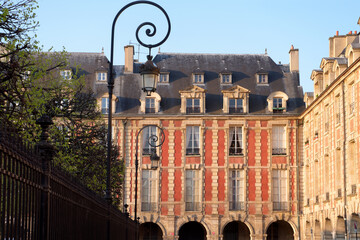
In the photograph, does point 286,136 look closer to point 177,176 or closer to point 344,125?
point 177,176

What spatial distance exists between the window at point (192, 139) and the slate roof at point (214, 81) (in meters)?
1.28

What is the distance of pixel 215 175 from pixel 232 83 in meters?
6.42

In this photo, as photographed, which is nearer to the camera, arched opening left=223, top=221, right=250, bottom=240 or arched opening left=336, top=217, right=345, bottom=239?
arched opening left=336, top=217, right=345, bottom=239

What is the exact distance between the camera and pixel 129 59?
1815 inches

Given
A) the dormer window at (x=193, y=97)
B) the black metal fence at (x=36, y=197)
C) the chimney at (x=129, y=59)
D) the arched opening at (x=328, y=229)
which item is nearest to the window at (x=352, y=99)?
the arched opening at (x=328, y=229)

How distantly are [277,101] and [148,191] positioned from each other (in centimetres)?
1008

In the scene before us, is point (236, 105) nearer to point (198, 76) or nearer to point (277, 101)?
point (277, 101)

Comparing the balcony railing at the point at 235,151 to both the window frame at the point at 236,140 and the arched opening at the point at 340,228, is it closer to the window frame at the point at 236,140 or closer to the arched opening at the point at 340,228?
the window frame at the point at 236,140

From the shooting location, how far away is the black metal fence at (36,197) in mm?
4691

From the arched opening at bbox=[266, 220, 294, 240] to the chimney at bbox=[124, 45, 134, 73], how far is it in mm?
→ 13914

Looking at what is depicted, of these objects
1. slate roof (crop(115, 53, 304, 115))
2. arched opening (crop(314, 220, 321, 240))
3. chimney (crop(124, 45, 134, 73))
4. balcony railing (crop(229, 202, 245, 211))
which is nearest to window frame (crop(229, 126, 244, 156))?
slate roof (crop(115, 53, 304, 115))

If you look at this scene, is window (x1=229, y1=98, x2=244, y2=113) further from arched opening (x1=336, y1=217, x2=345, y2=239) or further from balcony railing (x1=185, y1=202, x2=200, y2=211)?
arched opening (x1=336, y1=217, x2=345, y2=239)

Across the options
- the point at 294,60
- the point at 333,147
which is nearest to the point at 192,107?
the point at 294,60

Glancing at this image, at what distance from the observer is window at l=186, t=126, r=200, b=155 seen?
144 ft
